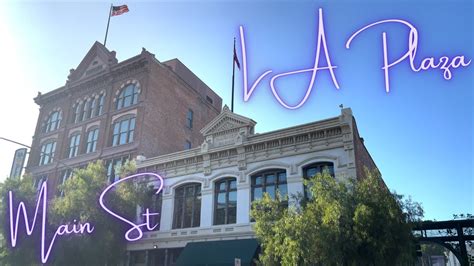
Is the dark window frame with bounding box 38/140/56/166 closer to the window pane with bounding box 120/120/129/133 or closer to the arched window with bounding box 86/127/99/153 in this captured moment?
the arched window with bounding box 86/127/99/153

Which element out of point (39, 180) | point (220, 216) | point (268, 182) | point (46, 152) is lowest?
point (220, 216)

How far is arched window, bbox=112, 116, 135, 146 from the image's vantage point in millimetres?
31069

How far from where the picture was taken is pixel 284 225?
1474cm

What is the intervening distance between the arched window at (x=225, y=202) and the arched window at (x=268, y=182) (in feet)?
4.51

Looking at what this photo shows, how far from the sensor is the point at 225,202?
23.0 meters

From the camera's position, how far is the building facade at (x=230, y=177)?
20109 millimetres

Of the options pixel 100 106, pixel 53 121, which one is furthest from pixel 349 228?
A: pixel 53 121

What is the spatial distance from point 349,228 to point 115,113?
24088 millimetres

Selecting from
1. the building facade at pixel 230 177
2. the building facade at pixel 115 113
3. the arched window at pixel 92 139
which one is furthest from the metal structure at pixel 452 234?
the arched window at pixel 92 139

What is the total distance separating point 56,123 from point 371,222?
3297cm

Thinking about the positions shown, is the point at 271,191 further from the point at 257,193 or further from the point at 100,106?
the point at 100,106

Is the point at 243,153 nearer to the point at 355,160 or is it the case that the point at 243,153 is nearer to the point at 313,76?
the point at 355,160

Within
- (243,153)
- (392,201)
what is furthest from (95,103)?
(392,201)

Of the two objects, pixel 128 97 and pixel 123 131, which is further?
pixel 128 97
